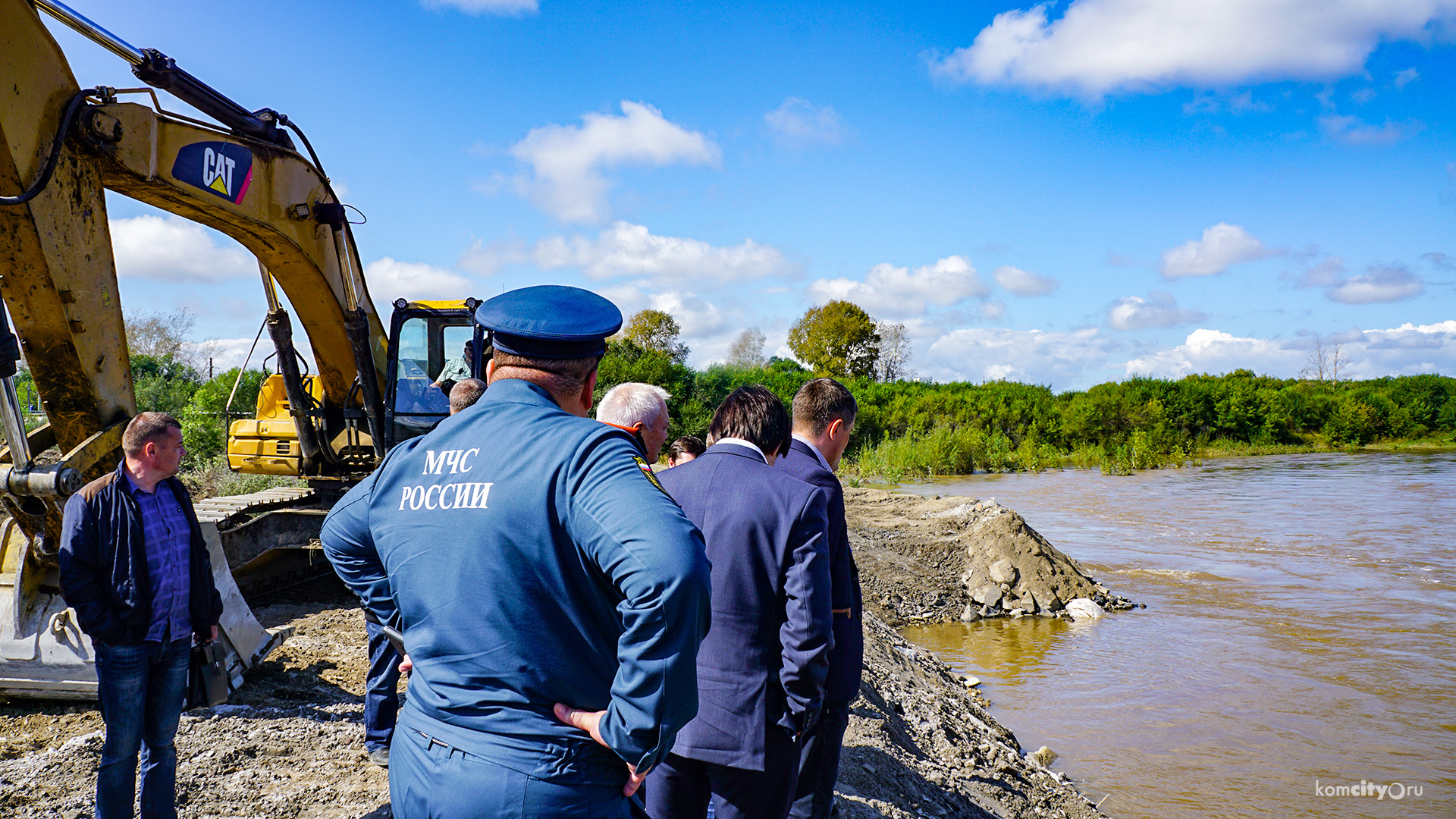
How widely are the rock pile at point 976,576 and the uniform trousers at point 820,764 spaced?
289 inches

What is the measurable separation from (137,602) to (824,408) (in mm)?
2929

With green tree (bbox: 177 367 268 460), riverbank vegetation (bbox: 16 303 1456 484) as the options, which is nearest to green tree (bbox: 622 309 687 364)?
riverbank vegetation (bbox: 16 303 1456 484)

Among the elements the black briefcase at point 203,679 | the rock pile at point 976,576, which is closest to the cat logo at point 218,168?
the black briefcase at point 203,679

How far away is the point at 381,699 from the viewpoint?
4559 millimetres

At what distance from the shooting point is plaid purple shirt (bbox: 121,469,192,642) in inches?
146

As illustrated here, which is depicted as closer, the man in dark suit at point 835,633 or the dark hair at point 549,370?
the dark hair at point 549,370

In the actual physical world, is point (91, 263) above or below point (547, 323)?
above

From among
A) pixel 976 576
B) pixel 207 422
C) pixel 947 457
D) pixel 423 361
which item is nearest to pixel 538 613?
pixel 423 361

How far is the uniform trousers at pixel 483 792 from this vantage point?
165cm

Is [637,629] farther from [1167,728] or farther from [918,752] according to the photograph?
[1167,728]

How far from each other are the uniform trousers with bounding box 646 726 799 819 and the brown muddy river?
4057 mm

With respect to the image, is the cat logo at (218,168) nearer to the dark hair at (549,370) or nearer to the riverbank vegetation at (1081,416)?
the dark hair at (549,370)

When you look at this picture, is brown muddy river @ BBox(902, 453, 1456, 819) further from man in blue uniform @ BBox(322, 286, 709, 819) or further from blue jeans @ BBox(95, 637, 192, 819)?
blue jeans @ BBox(95, 637, 192, 819)
